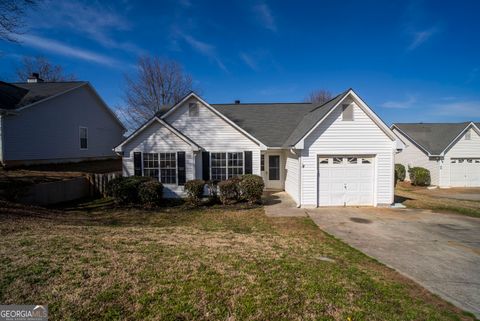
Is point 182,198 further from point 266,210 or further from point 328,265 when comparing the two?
point 328,265

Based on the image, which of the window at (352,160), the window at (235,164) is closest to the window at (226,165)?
the window at (235,164)

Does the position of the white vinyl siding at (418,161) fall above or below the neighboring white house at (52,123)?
below

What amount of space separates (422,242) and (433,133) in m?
22.9

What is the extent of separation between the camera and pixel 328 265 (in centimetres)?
519

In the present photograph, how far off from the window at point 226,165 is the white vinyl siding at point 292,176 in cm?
294

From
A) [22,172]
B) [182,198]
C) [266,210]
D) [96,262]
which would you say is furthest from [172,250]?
[22,172]

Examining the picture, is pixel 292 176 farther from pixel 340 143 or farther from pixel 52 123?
pixel 52 123

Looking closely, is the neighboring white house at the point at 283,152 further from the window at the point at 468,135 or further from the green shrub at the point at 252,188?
the window at the point at 468,135

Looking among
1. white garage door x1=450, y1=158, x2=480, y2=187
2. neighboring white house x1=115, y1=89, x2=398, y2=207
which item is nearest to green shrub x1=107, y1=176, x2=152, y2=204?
neighboring white house x1=115, y1=89, x2=398, y2=207

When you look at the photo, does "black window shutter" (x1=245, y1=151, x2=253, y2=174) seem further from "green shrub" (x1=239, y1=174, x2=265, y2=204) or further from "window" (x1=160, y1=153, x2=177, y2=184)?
"window" (x1=160, y1=153, x2=177, y2=184)

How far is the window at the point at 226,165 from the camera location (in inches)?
539

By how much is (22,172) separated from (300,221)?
16.1 m

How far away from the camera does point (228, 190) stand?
40.0 ft

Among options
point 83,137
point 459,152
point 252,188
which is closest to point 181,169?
point 252,188
